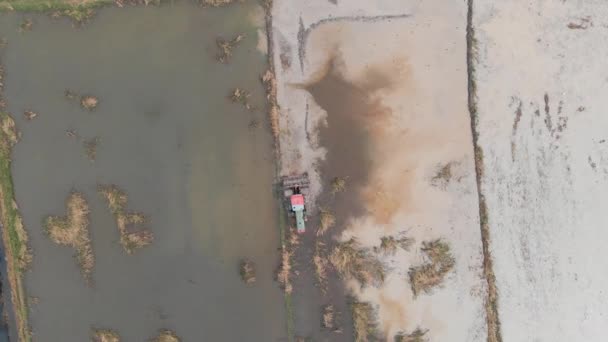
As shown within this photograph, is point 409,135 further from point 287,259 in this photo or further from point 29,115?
point 29,115

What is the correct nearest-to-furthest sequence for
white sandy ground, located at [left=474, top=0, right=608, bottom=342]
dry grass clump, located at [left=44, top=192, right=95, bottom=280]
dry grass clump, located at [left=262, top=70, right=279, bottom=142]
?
white sandy ground, located at [left=474, top=0, right=608, bottom=342]
dry grass clump, located at [left=262, top=70, right=279, bottom=142]
dry grass clump, located at [left=44, top=192, right=95, bottom=280]

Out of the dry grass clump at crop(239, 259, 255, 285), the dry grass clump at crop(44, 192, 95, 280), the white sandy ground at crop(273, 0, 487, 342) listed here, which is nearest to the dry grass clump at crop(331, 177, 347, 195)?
the white sandy ground at crop(273, 0, 487, 342)

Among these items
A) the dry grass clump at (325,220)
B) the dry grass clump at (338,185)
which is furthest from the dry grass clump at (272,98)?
the dry grass clump at (325,220)

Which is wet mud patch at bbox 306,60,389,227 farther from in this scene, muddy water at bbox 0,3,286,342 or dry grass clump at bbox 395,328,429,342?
dry grass clump at bbox 395,328,429,342

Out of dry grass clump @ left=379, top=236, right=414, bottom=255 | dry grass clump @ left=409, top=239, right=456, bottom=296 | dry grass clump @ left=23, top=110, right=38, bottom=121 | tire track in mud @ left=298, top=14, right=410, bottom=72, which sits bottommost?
dry grass clump @ left=409, top=239, right=456, bottom=296

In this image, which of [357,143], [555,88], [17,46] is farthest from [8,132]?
[555,88]

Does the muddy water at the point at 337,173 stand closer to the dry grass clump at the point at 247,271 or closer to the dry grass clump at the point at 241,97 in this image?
the dry grass clump at the point at 247,271
